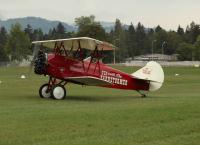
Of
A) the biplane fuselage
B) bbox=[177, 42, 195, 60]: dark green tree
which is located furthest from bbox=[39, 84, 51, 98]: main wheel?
bbox=[177, 42, 195, 60]: dark green tree

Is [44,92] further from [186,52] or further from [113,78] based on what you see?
[186,52]

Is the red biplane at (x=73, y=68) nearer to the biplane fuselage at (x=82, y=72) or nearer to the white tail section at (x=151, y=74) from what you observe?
the biplane fuselage at (x=82, y=72)

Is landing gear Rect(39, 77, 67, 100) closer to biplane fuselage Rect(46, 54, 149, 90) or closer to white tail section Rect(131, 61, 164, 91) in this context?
biplane fuselage Rect(46, 54, 149, 90)

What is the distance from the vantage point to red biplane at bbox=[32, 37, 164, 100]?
72.0ft

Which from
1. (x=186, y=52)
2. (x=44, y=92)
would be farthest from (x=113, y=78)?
(x=186, y=52)

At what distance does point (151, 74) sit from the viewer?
24.5m

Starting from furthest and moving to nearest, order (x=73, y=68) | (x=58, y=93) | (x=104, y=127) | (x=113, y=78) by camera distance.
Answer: (x=113, y=78) → (x=73, y=68) → (x=58, y=93) → (x=104, y=127)

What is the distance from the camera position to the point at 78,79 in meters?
22.2

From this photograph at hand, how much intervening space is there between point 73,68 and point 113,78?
6.65 feet

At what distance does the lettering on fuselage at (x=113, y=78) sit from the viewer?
23.0 meters

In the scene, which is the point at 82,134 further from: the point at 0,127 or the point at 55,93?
the point at 55,93

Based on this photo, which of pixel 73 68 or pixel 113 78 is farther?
pixel 113 78

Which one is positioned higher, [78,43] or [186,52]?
[186,52]

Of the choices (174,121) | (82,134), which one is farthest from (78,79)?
(82,134)
